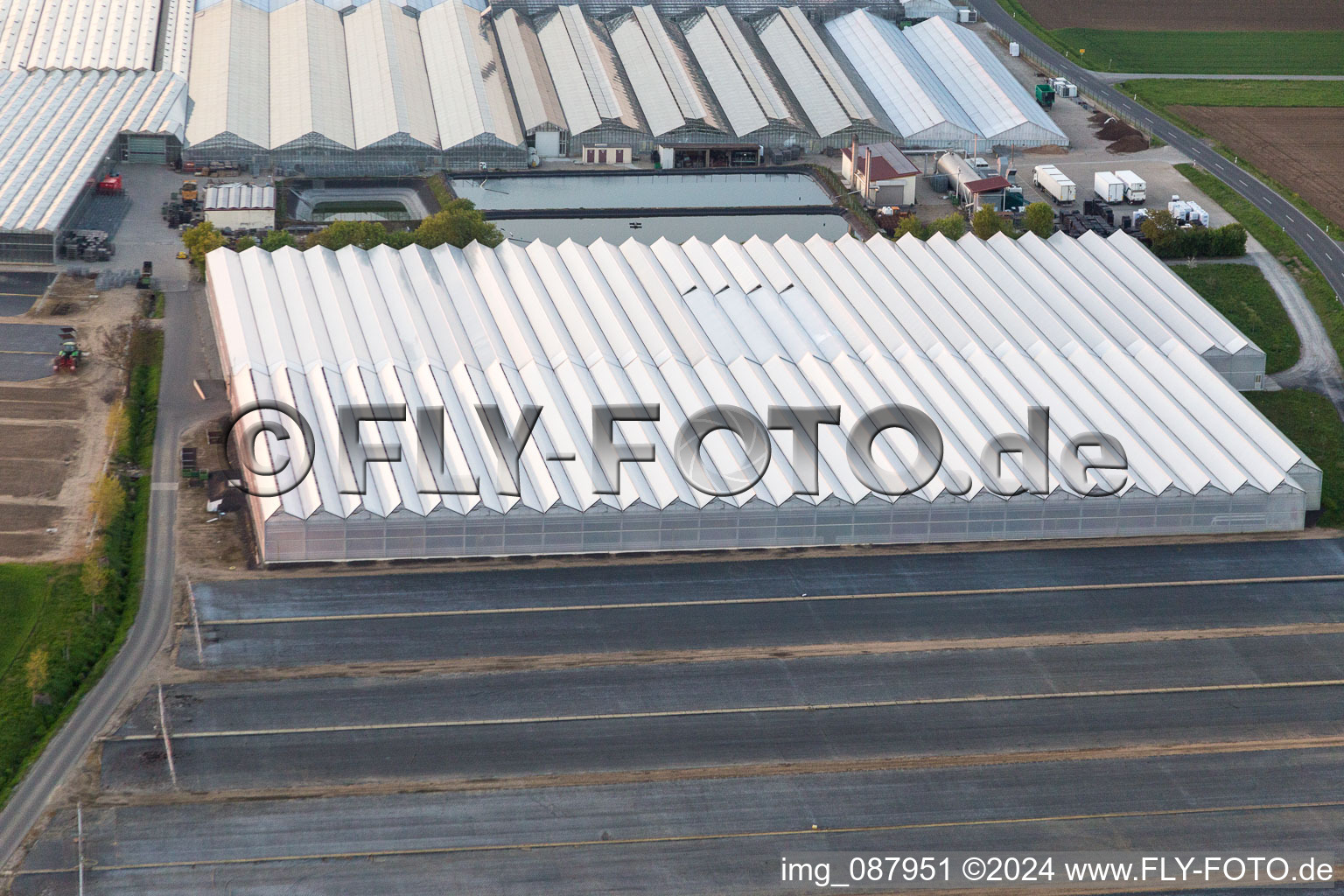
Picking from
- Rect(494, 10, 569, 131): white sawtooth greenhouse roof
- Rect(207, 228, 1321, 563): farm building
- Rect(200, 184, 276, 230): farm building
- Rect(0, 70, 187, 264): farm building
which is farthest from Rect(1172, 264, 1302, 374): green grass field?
Rect(0, 70, 187, 264): farm building

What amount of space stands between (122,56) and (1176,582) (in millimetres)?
94191

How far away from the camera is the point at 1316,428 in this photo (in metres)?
86.2

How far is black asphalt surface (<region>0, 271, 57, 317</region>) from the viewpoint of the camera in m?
93.6

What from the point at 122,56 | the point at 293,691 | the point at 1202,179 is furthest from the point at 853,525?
the point at 122,56

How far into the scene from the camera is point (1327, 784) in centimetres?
5944

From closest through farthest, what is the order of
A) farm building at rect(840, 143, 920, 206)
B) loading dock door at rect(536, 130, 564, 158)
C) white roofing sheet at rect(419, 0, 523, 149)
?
farm building at rect(840, 143, 920, 206)
white roofing sheet at rect(419, 0, 523, 149)
loading dock door at rect(536, 130, 564, 158)

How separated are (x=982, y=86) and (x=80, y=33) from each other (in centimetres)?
7363

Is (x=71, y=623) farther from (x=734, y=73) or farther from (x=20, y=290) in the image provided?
(x=734, y=73)

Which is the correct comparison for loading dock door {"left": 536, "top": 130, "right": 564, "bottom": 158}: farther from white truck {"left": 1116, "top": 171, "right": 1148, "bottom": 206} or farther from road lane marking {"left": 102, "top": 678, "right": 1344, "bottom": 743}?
road lane marking {"left": 102, "top": 678, "right": 1344, "bottom": 743}

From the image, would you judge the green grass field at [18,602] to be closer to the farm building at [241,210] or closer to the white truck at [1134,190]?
the farm building at [241,210]

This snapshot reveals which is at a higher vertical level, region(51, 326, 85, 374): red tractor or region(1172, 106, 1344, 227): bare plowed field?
region(1172, 106, 1344, 227): bare plowed field

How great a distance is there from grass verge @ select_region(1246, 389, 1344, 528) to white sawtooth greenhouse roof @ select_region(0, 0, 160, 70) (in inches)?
3428

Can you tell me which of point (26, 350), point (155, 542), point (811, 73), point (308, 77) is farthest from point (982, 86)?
point (155, 542)

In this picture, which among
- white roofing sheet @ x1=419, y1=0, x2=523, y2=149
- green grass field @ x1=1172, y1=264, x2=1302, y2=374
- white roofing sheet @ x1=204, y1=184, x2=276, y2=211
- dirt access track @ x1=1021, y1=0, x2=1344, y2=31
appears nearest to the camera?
green grass field @ x1=1172, y1=264, x2=1302, y2=374
